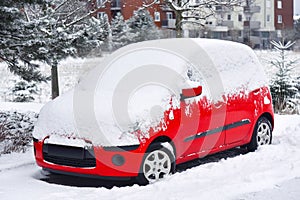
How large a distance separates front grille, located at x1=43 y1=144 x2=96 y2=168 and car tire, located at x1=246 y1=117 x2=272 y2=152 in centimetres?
294

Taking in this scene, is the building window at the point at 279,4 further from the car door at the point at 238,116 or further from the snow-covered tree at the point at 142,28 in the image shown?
the car door at the point at 238,116

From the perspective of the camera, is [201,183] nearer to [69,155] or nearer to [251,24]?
[69,155]

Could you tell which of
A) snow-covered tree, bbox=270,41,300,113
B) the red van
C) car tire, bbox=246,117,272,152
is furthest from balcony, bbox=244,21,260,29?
the red van

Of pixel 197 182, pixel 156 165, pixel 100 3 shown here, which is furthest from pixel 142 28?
pixel 197 182

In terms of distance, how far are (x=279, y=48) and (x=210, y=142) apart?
10435 mm

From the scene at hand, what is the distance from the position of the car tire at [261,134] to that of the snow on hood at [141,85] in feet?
2.05

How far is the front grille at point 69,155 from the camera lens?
18.3 feet

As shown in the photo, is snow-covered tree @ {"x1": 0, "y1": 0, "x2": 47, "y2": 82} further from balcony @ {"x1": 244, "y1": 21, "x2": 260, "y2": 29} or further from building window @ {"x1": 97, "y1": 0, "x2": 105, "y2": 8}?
balcony @ {"x1": 244, "y1": 21, "x2": 260, "y2": 29}

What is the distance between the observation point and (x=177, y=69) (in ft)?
21.0

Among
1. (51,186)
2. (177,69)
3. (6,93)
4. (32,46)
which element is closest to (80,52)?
(32,46)

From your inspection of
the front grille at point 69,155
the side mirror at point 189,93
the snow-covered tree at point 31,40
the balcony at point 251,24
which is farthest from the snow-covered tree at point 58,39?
the balcony at point 251,24

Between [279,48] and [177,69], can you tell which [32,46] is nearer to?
[177,69]

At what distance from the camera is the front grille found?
5.57 meters

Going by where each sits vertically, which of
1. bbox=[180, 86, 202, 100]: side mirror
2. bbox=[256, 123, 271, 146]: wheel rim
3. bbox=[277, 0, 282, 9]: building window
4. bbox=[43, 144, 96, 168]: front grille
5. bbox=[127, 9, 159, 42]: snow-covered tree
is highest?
bbox=[277, 0, 282, 9]: building window
